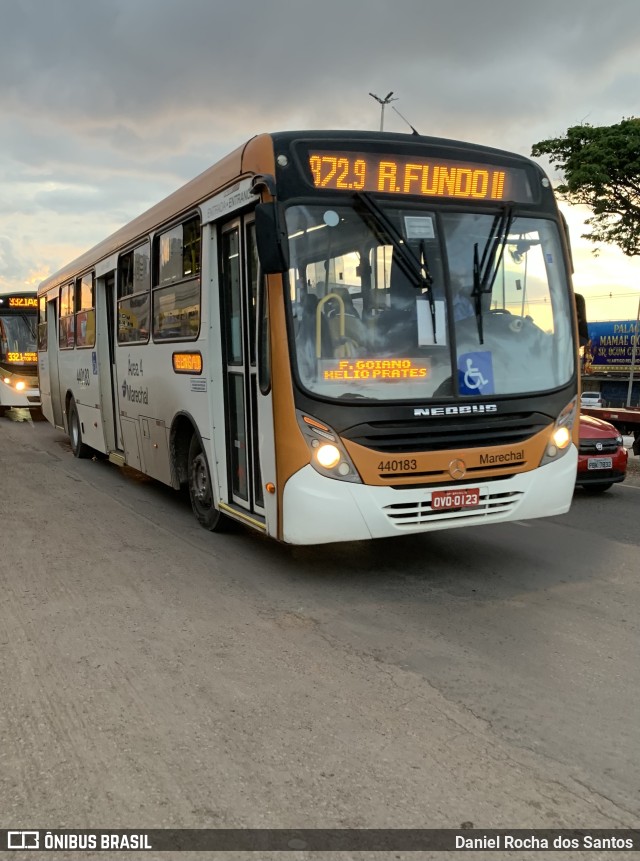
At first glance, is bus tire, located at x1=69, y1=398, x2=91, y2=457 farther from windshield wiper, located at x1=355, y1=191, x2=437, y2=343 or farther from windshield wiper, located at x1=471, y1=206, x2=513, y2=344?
windshield wiper, located at x1=471, y1=206, x2=513, y2=344

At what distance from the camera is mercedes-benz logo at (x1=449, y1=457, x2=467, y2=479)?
18.6 feet

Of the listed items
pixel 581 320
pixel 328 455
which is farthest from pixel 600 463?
pixel 328 455

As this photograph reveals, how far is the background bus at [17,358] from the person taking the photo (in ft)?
68.5

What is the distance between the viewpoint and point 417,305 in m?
5.70

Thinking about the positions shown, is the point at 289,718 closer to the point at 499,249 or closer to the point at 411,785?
the point at 411,785

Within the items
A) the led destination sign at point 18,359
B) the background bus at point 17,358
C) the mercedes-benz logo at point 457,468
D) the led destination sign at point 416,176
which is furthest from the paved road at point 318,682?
the led destination sign at point 18,359

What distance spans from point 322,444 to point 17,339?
1790 cm

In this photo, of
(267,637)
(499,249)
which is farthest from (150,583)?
(499,249)

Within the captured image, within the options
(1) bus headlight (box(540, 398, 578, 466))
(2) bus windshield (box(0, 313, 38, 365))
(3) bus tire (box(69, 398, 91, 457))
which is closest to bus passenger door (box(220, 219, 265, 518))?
(1) bus headlight (box(540, 398, 578, 466))

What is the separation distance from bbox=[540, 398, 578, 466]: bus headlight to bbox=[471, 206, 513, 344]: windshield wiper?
94 centimetres

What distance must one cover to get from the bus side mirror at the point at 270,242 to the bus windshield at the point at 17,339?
17.2m

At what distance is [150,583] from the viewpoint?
5926mm

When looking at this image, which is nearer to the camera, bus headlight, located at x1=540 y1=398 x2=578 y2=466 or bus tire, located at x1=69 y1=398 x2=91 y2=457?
bus headlight, located at x1=540 y1=398 x2=578 y2=466

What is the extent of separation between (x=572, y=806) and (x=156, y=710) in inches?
77.1
